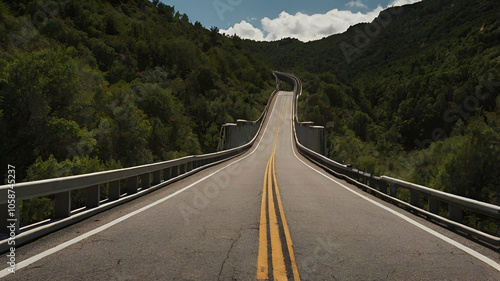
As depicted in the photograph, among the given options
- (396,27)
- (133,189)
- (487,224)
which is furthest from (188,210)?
(396,27)

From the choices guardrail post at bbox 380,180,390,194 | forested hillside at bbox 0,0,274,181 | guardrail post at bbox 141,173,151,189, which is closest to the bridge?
guardrail post at bbox 141,173,151,189

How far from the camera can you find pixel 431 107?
93938mm

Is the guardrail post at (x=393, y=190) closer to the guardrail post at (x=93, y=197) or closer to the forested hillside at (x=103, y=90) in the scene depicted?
the guardrail post at (x=93, y=197)

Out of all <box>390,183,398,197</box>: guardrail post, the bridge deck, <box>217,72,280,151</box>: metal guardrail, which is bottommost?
the bridge deck

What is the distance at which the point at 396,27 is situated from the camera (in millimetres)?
191750

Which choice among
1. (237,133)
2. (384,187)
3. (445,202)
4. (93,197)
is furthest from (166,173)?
(237,133)

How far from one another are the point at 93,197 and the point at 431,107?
4056 inches

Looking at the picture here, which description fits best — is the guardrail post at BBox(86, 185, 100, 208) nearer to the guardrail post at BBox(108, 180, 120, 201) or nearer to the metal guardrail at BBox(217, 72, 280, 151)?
the guardrail post at BBox(108, 180, 120, 201)

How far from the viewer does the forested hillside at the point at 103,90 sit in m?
27.0

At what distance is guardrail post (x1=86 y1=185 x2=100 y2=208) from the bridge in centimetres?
2

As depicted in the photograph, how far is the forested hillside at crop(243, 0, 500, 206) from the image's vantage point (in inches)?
1099

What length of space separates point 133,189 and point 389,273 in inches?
293

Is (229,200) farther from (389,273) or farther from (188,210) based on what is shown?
(389,273)

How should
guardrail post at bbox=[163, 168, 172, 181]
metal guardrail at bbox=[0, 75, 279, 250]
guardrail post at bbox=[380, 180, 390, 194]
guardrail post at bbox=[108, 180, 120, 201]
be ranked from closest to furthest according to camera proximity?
metal guardrail at bbox=[0, 75, 279, 250], guardrail post at bbox=[108, 180, 120, 201], guardrail post at bbox=[380, 180, 390, 194], guardrail post at bbox=[163, 168, 172, 181]
